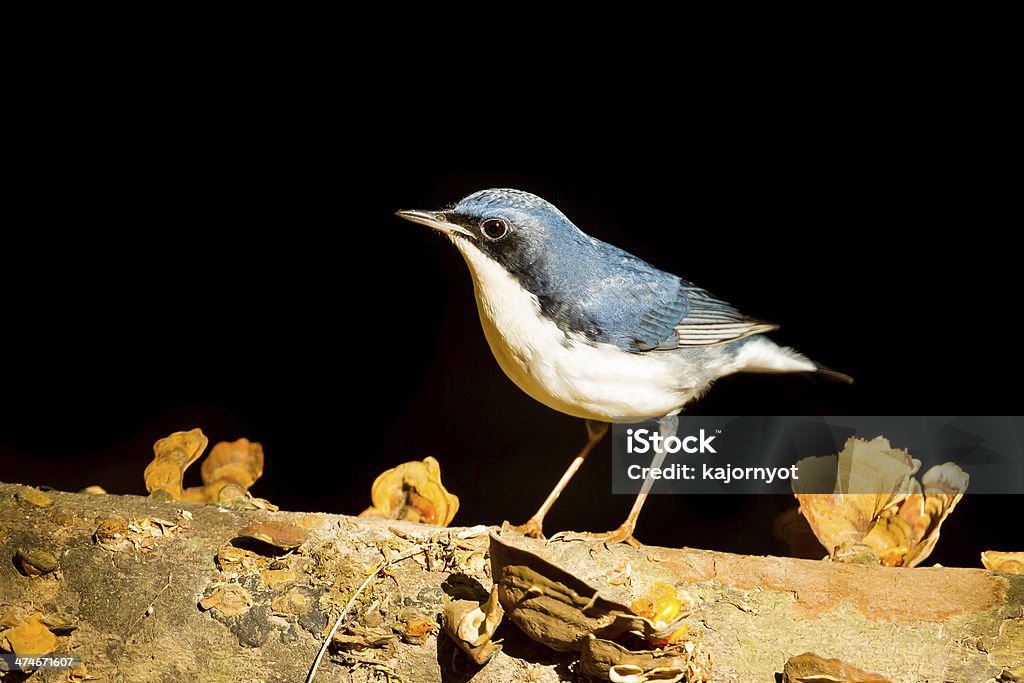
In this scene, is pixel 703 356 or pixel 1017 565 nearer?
pixel 1017 565

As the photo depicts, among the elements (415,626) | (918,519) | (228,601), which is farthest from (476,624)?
(918,519)

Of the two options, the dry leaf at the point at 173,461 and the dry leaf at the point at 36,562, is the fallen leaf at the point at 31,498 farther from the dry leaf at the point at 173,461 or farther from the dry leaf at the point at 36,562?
the dry leaf at the point at 173,461

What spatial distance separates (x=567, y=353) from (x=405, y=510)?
557 millimetres

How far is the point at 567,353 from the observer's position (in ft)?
6.63

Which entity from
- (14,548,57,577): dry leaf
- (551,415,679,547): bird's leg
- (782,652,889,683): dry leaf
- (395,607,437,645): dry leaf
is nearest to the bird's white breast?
(551,415,679,547): bird's leg

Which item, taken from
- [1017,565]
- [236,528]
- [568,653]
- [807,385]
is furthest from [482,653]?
[807,385]

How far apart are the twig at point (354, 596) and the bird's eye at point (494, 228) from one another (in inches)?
27.6

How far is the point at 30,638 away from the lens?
68.8 inches

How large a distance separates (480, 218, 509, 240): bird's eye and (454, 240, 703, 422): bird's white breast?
0.05m

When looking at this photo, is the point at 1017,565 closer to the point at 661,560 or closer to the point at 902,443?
the point at 902,443

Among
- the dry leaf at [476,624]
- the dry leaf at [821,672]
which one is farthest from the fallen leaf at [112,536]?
the dry leaf at [821,672]

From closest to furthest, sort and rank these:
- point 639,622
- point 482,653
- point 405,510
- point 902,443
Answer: point 639,622
point 482,653
point 405,510
point 902,443

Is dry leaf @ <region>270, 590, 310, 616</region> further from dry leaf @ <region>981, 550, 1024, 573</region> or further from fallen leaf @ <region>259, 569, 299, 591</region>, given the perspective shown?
dry leaf @ <region>981, 550, 1024, 573</region>

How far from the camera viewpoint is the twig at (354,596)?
1.76 meters
